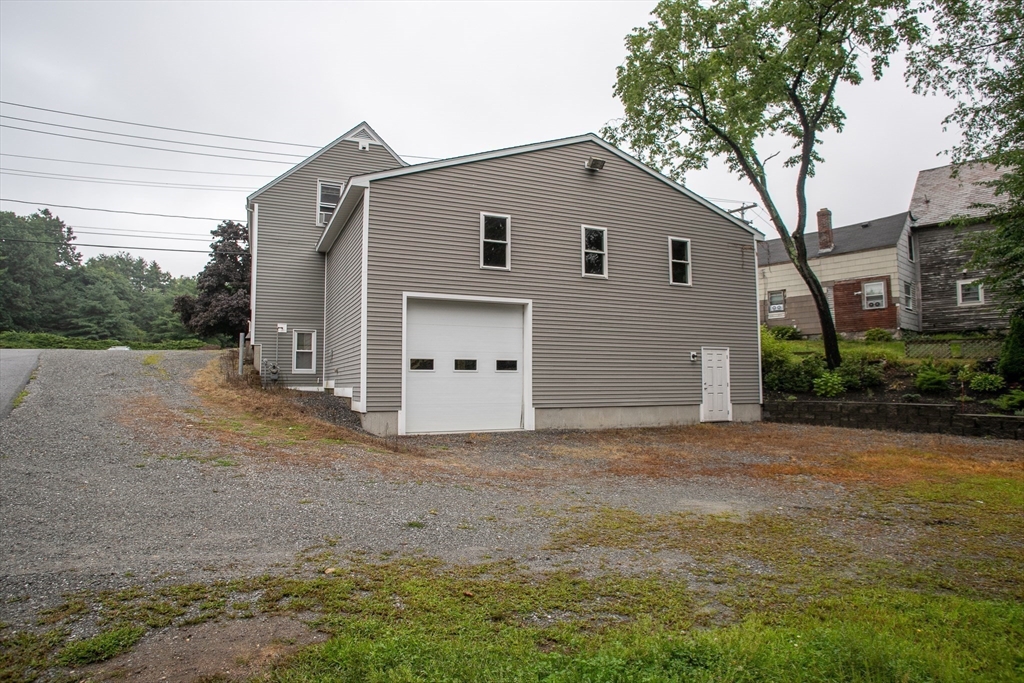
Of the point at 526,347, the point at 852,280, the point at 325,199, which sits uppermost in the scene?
the point at 325,199

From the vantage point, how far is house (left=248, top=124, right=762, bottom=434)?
1197cm

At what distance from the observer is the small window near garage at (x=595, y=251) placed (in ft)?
46.2

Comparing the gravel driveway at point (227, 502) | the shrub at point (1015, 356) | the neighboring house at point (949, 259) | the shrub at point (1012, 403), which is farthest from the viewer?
the neighboring house at point (949, 259)

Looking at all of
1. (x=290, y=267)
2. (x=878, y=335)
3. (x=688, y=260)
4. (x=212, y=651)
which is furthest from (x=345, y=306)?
(x=878, y=335)

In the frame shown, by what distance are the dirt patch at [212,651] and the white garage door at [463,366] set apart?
28.8ft

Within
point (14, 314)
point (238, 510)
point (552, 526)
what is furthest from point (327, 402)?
point (14, 314)

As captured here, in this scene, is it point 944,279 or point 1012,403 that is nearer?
point 1012,403

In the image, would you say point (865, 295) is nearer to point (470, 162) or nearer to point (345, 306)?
point (470, 162)

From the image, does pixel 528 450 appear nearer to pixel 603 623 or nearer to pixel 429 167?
pixel 429 167

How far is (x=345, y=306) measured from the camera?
13844 millimetres

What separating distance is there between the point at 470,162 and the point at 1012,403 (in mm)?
13194

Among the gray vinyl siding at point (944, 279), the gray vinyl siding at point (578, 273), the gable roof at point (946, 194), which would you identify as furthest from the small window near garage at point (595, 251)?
the gable roof at point (946, 194)

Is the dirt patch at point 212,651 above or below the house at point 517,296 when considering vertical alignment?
below

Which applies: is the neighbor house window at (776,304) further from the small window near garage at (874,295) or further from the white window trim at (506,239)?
the white window trim at (506,239)
